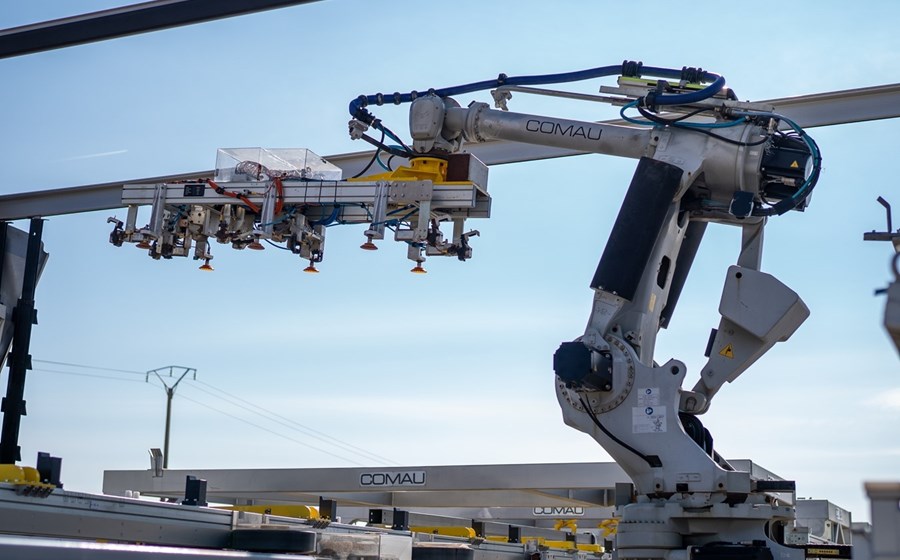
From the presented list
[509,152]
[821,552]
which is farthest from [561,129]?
[821,552]

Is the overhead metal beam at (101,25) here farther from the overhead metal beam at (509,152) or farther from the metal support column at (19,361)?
the metal support column at (19,361)

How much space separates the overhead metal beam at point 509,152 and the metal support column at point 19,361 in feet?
2.18

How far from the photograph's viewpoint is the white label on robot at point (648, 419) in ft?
26.8

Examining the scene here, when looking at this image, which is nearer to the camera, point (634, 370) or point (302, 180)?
point (634, 370)

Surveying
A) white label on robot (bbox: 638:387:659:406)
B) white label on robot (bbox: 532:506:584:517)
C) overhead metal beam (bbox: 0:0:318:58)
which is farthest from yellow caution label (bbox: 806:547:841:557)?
white label on robot (bbox: 532:506:584:517)

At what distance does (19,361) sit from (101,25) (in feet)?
21.5

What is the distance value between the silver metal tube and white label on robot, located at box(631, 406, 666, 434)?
207 cm

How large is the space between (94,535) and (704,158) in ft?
16.6

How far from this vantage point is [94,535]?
6609mm

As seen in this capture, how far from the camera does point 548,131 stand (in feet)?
30.3

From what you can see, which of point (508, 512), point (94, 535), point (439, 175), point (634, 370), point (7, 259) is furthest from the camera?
point (508, 512)

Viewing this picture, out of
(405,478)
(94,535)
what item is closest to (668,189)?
(94,535)

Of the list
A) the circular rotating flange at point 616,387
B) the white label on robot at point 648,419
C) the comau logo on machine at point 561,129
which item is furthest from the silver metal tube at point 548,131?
the white label on robot at point 648,419

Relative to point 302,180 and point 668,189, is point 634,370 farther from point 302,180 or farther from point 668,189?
Result: point 302,180
